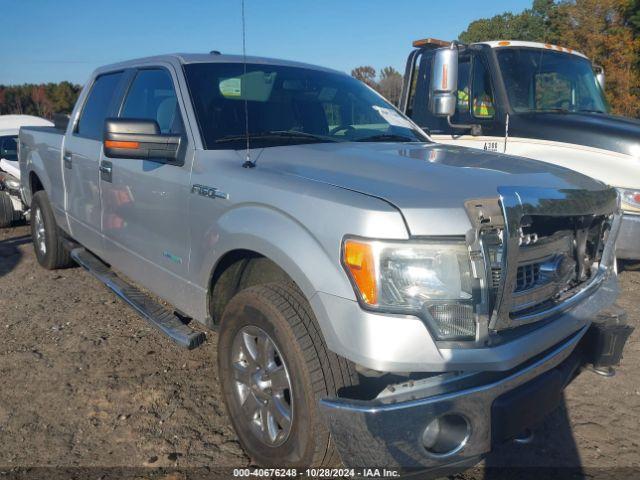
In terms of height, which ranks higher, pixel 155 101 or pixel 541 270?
pixel 155 101

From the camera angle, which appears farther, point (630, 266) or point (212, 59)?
point (630, 266)

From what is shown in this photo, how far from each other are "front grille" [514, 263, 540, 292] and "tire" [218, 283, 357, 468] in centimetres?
74

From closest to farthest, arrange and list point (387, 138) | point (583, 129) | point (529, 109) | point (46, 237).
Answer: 1. point (387, 138)
2. point (583, 129)
3. point (529, 109)
4. point (46, 237)

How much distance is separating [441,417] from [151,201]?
2171 millimetres

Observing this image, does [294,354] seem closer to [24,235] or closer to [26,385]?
[26,385]

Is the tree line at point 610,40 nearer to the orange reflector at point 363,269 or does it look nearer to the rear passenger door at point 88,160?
the rear passenger door at point 88,160

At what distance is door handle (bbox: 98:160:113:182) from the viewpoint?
395 cm

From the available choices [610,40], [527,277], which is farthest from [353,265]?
[610,40]

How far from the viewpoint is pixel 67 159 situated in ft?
15.8

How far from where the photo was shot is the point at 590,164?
15.9 feet

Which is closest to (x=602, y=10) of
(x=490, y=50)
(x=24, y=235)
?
(x=490, y=50)

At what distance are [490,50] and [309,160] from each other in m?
3.52

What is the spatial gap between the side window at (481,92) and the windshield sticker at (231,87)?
292cm

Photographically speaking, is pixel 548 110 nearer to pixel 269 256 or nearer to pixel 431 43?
pixel 431 43
